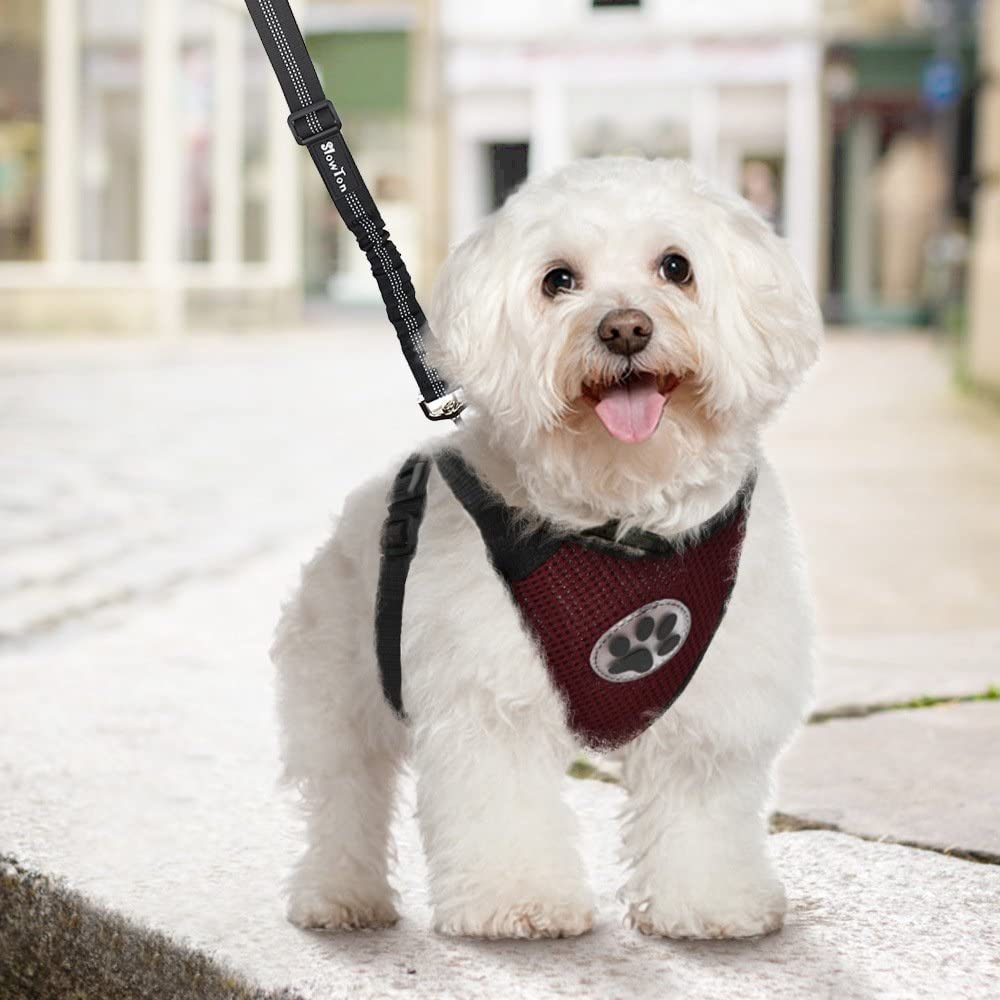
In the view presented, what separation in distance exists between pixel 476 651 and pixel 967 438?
958cm

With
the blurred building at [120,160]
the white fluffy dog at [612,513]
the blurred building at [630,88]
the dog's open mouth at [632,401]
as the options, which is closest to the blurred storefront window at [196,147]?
the blurred building at [120,160]

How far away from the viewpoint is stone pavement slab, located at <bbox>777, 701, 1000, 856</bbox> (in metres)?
3.49

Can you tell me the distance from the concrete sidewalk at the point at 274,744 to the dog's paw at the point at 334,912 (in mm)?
46

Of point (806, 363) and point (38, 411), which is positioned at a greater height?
point (806, 363)

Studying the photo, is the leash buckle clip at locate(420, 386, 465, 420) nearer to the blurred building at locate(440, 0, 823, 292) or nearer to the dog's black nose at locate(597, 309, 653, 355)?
the dog's black nose at locate(597, 309, 653, 355)

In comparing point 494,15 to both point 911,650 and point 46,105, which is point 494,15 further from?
point 911,650

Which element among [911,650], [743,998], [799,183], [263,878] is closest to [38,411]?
[911,650]

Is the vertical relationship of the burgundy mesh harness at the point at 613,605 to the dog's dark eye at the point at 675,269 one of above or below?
below

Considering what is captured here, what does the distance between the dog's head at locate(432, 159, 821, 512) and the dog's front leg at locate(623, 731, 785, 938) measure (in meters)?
0.48

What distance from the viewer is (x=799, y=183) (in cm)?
3081

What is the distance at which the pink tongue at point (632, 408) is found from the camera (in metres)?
2.69

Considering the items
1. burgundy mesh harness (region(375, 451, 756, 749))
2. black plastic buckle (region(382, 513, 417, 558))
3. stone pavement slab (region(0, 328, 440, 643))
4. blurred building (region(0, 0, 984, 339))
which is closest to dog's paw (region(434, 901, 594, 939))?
burgundy mesh harness (region(375, 451, 756, 749))

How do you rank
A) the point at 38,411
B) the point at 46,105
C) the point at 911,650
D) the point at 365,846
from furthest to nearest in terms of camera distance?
1. the point at 46,105
2. the point at 38,411
3. the point at 911,650
4. the point at 365,846

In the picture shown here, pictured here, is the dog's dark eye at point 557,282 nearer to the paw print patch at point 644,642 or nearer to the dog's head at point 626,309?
the dog's head at point 626,309
